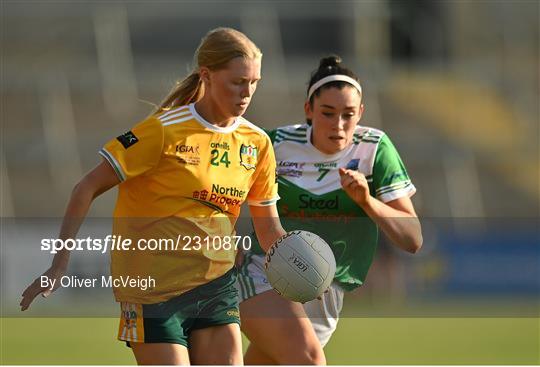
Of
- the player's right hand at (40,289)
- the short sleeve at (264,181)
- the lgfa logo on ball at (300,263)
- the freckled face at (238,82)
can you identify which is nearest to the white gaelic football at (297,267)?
the lgfa logo on ball at (300,263)

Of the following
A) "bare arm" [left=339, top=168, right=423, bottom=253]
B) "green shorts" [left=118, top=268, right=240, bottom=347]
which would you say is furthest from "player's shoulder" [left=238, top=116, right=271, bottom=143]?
"green shorts" [left=118, top=268, right=240, bottom=347]

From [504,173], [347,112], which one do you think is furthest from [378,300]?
[347,112]

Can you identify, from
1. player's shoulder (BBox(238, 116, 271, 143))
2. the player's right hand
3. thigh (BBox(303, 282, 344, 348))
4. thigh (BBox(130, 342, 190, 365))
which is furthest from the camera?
thigh (BBox(303, 282, 344, 348))

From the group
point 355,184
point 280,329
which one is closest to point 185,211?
point 355,184

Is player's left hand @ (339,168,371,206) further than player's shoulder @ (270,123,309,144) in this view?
No

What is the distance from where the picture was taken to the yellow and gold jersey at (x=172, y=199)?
4.76m

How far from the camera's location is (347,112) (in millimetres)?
5645

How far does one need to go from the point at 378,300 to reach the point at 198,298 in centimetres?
1007

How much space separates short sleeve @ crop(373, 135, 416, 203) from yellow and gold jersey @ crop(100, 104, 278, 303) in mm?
1151

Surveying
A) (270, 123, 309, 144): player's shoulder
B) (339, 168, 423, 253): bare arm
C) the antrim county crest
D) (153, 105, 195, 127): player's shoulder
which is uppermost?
(153, 105, 195, 127): player's shoulder

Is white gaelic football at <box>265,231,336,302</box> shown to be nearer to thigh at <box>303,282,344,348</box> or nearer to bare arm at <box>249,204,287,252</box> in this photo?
bare arm at <box>249,204,287,252</box>

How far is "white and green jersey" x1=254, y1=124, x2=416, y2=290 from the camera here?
229 inches

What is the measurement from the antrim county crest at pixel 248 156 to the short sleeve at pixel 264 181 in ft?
0.15

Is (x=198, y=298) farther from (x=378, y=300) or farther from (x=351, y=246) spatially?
(x=378, y=300)
